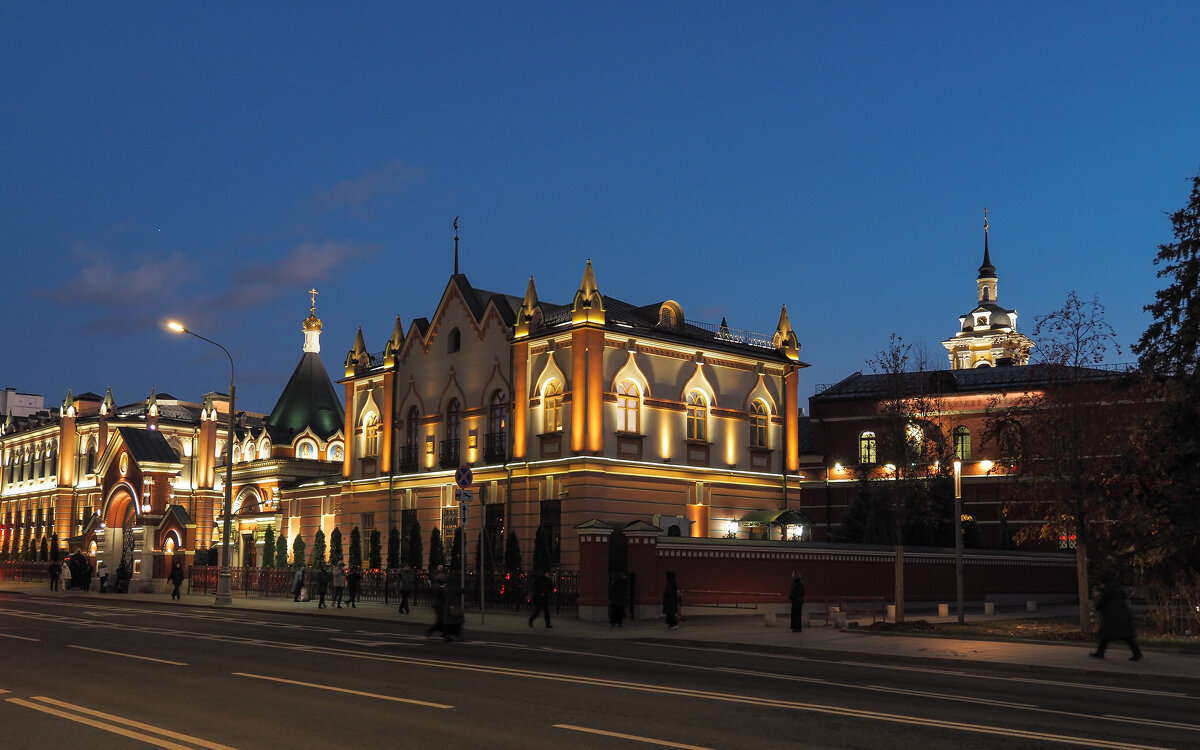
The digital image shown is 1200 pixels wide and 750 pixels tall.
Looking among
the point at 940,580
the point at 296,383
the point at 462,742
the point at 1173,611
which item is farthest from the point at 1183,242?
the point at 296,383

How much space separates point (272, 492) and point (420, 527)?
2132cm

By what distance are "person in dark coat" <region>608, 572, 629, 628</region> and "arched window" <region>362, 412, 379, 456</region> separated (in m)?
26.1

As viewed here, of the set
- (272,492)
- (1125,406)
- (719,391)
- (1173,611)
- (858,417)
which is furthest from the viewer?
(272,492)

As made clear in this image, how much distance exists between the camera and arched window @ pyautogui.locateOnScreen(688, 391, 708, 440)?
47.8 m

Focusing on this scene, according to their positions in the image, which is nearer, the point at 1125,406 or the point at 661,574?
the point at 1125,406

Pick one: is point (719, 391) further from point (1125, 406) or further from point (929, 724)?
point (929, 724)

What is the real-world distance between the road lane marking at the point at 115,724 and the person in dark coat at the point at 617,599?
18878 millimetres

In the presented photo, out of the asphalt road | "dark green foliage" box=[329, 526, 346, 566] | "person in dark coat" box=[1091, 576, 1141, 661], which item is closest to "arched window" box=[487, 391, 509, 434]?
"dark green foliage" box=[329, 526, 346, 566]

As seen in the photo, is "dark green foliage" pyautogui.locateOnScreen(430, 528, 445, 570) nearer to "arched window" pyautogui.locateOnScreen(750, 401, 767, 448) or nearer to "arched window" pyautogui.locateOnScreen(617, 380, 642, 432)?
"arched window" pyautogui.locateOnScreen(617, 380, 642, 432)

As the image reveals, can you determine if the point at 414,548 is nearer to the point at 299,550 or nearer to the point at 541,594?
the point at 299,550

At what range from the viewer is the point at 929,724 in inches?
501

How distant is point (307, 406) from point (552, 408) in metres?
32.5

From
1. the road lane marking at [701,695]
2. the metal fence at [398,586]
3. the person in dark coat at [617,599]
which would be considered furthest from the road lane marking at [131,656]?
the person in dark coat at [617,599]

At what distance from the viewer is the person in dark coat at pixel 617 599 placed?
31516 mm
